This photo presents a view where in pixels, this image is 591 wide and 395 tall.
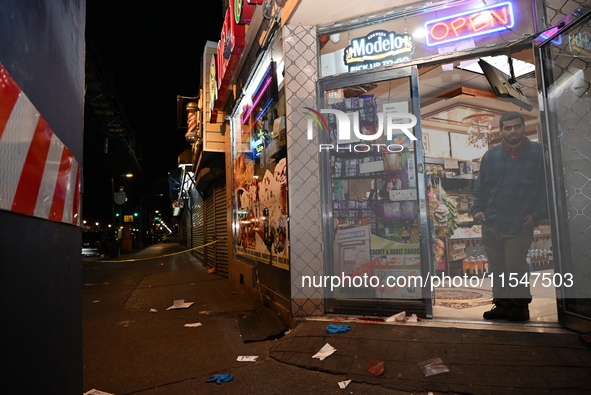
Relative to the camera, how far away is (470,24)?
452 centimetres

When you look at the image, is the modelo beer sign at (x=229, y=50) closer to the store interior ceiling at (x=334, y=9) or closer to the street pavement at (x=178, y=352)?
the store interior ceiling at (x=334, y=9)

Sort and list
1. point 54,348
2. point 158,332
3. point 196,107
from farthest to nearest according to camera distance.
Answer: point 196,107 → point 158,332 → point 54,348

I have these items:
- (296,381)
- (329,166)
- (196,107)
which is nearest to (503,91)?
(329,166)

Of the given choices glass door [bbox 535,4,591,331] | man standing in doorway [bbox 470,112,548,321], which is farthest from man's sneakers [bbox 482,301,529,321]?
glass door [bbox 535,4,591,331]

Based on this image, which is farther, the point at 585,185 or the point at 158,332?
the point at 158,332

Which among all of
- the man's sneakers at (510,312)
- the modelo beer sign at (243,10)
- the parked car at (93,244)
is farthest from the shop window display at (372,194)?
the parked car at (93,244)

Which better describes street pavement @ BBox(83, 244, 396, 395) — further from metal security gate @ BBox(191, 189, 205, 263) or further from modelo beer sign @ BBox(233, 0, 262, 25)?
metal security gate @ BBox(191, 189, 205, 263)

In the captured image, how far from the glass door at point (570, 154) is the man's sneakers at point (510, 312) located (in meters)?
0.38

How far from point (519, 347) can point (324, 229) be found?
245cm

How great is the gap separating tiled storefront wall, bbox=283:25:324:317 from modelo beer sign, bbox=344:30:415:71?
0.53 m

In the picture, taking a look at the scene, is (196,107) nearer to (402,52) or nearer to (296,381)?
(402,52)

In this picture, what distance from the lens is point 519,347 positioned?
3465mm

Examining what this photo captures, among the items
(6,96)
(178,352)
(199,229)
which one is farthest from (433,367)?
(199,229)

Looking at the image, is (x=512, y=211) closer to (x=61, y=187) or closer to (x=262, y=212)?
(x=262, y=212)
